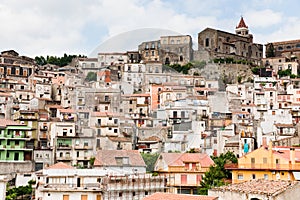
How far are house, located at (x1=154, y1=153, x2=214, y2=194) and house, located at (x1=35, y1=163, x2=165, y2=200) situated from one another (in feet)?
10.1

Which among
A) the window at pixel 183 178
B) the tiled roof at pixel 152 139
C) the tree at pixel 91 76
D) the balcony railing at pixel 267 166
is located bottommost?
the window at pixel 183 178

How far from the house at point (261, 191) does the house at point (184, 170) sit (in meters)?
12.3

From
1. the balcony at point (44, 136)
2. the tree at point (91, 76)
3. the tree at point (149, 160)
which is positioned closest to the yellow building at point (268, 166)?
the tree at point (149, 160)

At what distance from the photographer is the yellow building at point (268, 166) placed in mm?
24906

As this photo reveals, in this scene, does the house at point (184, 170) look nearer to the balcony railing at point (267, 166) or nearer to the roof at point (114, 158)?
the roof at point (114, 158)

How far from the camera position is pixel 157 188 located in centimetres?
2698

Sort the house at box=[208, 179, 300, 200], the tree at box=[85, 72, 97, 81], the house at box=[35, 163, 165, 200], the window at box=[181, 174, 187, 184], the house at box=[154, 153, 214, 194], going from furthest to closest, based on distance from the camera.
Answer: the tree at box=[85, 72, 97, 81] < the window at box=[181, 174, 187, 184] < the house at box=[154, 153, 214, 194] < the house at box=[35, 163, 165, 200] < the house at box=[208, 179, 300, 200]

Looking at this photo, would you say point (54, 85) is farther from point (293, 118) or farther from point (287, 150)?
point (287, 150)

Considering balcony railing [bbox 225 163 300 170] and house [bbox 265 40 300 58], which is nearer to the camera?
balcony railing [bbox 225 163 300 170]

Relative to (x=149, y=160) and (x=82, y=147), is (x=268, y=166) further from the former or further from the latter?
(x=82, y=147)

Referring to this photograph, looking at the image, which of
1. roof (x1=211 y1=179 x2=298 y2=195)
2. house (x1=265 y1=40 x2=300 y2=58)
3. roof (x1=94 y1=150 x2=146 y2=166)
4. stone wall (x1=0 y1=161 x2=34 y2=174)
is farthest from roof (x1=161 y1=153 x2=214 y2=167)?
house (x1=265 y1=40 x2=300 y2=58)

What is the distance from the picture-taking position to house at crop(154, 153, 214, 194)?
1203 inches

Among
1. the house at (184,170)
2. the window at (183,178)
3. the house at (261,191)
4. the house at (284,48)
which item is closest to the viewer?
the house at (261,191)

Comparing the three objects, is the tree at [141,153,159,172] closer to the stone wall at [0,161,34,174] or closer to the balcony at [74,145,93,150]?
the balcony at [74,145,93,150]
